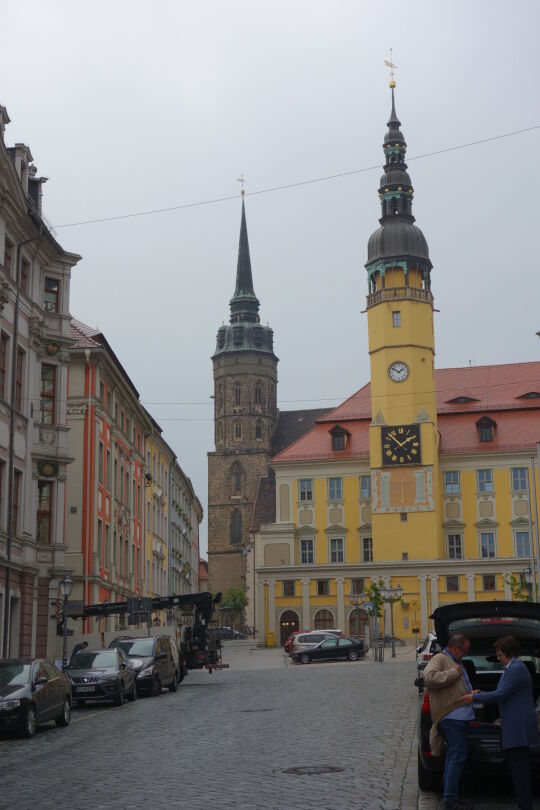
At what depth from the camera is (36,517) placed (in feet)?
120

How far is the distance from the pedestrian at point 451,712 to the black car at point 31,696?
10.3m

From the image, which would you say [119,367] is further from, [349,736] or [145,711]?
[349,736]

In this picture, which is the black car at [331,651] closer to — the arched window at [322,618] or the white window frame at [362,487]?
the arched window at [322,618]

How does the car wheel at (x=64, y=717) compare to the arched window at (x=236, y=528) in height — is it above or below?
below

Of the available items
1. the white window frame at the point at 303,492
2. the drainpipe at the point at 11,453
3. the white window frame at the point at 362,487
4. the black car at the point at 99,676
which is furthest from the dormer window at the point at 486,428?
the black car at the point at 99,676

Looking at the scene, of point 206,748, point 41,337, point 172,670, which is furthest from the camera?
point 41,337

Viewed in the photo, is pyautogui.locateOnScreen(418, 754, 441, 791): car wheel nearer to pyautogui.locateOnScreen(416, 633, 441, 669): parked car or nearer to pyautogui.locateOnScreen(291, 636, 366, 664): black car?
pyautogui.locateOnScreen(416, 633, 441, 669): parked car

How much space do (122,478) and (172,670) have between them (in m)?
22.7

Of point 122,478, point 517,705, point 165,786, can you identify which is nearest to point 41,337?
point 122,478

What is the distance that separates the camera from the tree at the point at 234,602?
123312mm

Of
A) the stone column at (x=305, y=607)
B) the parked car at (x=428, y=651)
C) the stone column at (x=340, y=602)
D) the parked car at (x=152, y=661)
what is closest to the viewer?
the parked car at (x=428, y=651)

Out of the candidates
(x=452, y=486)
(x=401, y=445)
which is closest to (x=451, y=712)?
(x=401, y=445)

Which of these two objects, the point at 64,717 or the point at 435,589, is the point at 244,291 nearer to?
the point at 435,589

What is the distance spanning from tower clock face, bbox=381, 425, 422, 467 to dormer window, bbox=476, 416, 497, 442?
4.89 metres
